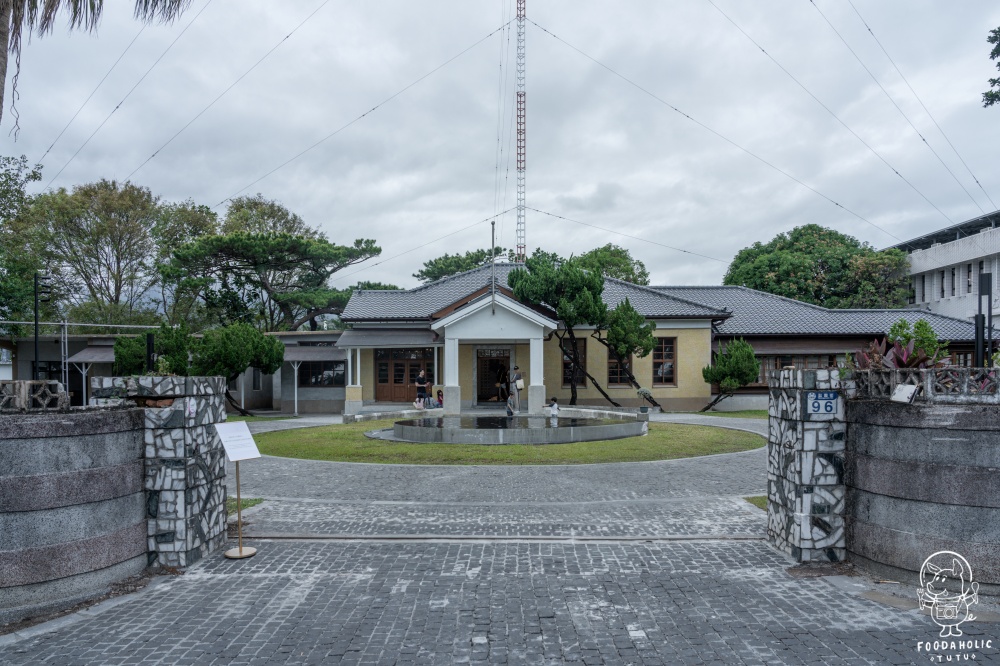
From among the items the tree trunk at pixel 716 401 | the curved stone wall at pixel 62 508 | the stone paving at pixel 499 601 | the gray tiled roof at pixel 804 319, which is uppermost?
the gray tiled roof at pixel 804 319

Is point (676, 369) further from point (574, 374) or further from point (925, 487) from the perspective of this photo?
point (925, 487)

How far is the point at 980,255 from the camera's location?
1391 inches

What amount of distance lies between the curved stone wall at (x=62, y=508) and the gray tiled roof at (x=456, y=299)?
74.1 feet

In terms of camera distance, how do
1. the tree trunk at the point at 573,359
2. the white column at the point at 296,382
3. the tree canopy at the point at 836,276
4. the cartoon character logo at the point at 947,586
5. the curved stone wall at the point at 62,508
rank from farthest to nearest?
the tree canopy at the point at 836,276 < the white column at the point at 296,382 < the tree trunk at the point at 573,359 < the curved stone wall at the point at 62,508 < the cartoon character logo at the point at 947,586

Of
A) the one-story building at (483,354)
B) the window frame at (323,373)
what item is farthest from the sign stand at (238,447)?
the window frame at (323,373)

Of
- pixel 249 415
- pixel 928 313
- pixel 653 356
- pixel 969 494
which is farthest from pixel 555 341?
pixel 969 494

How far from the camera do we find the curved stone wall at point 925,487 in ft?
19.2

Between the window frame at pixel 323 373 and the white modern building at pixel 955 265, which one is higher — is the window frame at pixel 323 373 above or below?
below

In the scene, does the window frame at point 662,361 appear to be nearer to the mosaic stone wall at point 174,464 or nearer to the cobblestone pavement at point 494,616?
the cobblestone pavement at point 494,616

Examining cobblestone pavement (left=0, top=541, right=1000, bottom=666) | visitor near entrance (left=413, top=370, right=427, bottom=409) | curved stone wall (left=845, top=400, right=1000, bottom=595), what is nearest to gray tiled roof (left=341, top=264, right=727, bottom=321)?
visitor near entrance (left=413, top=370, right=427, bottom=409)

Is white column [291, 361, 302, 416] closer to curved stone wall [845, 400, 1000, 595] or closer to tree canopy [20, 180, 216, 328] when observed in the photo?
tree canopy [20, 180, 216, 328]

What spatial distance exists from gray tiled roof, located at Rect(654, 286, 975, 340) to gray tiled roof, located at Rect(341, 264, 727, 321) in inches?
83.7

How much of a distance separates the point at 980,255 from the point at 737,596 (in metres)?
38.3

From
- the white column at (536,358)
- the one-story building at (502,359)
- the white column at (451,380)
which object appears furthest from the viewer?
the one-story building at (502,359)
